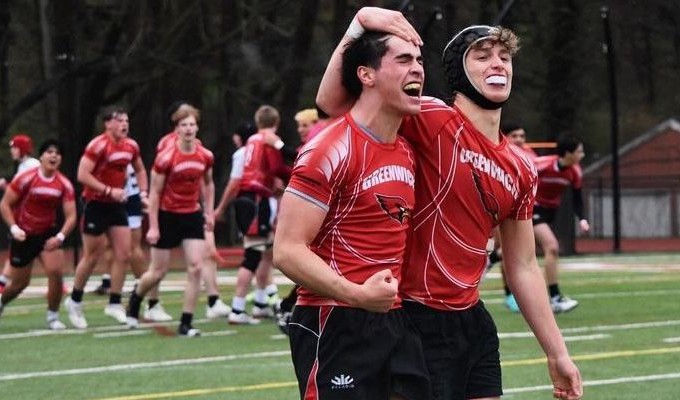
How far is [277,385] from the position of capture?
38.4 ft

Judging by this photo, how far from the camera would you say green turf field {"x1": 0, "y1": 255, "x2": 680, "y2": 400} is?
11570mm

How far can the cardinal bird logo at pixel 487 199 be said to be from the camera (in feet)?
20.6

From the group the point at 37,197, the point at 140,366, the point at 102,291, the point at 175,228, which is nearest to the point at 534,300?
the point at 140,366

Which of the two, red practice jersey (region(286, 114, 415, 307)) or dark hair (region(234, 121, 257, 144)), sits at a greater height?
dark hair (region(234, 121, 257, 144))

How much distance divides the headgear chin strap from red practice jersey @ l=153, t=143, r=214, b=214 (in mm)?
9758

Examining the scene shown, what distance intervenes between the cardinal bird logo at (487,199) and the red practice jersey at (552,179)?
1147 cm

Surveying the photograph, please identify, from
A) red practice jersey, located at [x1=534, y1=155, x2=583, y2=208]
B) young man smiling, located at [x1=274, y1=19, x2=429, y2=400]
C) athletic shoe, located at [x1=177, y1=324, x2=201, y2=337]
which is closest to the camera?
young man smiling, located at [x1=274, y1=19, x2=429, y2=400]

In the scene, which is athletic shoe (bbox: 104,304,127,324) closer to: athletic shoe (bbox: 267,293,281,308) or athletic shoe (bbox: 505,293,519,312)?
athletic shoe (bbox: 267,293,281,308)

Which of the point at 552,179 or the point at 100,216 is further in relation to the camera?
the point at 552,179

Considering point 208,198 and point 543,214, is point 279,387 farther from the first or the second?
point 543,214

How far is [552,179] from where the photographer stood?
17.9 meters

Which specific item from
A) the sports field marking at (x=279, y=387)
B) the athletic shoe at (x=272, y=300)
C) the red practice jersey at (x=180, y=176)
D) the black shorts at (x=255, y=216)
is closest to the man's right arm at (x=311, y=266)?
the sports field marking at (x=279, y=387)

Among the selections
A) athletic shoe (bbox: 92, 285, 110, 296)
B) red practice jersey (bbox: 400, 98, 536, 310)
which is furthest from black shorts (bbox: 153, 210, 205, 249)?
red practice jersey (bbox: 400, 98, 536, 310)

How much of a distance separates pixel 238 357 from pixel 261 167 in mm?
3527
